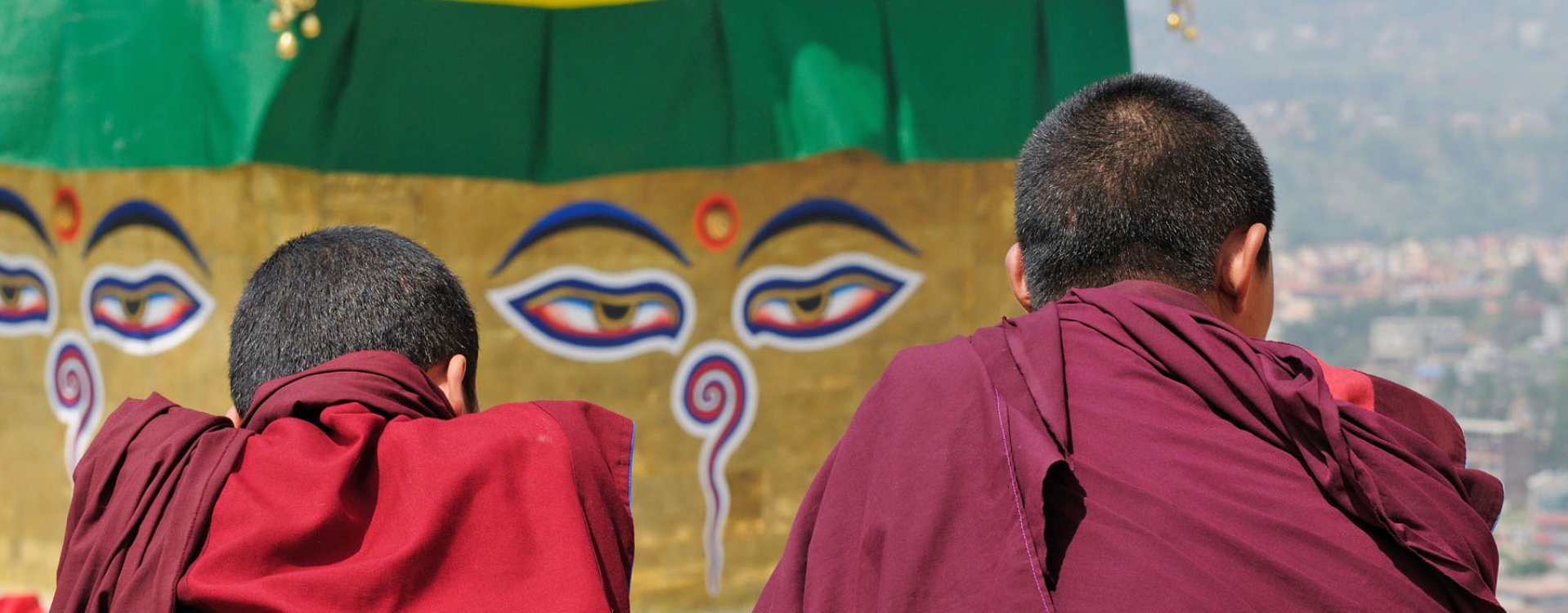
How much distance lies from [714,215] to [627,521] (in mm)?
2675

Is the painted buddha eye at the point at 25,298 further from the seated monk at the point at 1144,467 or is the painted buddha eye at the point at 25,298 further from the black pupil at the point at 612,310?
the seated monk at the point at 1144,467

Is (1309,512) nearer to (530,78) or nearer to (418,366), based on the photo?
(418,366)

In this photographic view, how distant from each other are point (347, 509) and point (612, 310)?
2.71 metres

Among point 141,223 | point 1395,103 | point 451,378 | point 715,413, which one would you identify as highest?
point 1395,103

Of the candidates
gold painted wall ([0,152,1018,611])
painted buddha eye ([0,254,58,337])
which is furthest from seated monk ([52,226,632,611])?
painted buddha eye ([0,254,58,337])

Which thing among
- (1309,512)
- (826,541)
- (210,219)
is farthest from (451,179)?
(1309,512)

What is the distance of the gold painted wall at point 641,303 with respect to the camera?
395 centimetres

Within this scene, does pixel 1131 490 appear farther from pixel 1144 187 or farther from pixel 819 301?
pixel 819 301

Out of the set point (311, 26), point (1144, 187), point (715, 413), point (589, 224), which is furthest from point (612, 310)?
point (1144, 187)

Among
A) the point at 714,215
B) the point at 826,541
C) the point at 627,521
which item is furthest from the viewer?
the point at 714,215

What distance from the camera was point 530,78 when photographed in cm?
396

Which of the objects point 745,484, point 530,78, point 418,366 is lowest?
point 745,484

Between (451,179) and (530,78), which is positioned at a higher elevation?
(530,78)

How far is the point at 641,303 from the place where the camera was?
4184 millimetres
